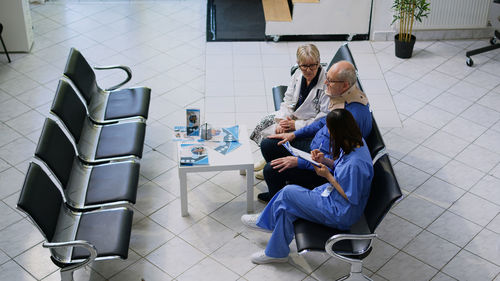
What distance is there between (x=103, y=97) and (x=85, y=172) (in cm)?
120

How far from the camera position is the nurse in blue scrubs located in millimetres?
4188

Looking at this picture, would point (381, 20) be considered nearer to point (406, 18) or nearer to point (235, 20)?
point (406, 18)

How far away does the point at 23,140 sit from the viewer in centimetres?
617

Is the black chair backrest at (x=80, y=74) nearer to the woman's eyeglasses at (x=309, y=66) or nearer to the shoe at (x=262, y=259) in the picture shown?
the woman's eyeglasses at (x=309, y=66)

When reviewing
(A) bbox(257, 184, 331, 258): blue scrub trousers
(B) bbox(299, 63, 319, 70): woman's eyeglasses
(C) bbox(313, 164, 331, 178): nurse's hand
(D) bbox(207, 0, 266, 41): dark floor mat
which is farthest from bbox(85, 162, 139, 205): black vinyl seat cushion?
(D) bbox(207, 0, 266, 41): dark floor mat

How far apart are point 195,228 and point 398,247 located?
168 cm

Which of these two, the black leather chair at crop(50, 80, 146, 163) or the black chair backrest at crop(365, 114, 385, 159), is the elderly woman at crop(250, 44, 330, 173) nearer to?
the black chair backrest at crop(365, 114, 385, 159)

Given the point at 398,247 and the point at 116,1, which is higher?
the point at 116,1

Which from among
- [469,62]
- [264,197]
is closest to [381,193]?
[264,197]

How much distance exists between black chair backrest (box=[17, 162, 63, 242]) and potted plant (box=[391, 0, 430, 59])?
16.2 ft

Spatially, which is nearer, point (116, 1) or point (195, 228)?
point (195, 228)

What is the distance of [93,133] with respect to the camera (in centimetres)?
550

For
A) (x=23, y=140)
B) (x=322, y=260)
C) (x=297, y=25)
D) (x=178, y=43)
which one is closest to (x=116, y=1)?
(x=178, y=43)

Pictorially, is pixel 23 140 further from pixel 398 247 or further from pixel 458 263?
pixel 458 263
